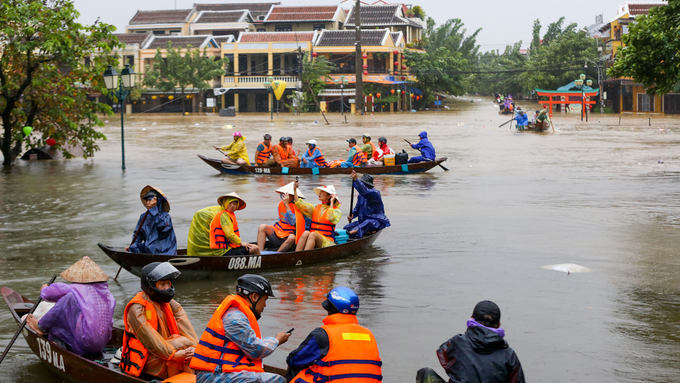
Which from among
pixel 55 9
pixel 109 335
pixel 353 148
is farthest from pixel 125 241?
pixel 55 9

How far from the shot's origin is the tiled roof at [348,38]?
6291cm

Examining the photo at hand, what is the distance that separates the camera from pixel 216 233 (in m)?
9.45

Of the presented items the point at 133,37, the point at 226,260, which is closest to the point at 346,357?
the point at 226,260

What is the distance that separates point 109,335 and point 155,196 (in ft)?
9.38

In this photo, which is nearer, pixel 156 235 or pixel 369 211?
pixel 156 235

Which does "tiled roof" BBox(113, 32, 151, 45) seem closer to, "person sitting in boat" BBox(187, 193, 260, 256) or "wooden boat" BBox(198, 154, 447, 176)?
"wooden boat" BBox(198, 154, 447, 176)

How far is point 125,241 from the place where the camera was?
40.7ft

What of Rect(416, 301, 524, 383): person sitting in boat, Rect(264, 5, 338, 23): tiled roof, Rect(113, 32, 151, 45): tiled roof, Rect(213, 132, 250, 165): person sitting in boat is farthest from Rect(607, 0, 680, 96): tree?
Rect(113, 32, 151, 45): tiled roof

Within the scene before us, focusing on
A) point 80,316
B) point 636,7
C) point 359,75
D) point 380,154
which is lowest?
point 80,316

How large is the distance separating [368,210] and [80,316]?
232 inches

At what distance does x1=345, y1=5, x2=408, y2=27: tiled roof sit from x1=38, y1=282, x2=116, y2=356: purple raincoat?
65415mm

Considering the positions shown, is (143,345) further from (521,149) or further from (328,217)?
(521,149)

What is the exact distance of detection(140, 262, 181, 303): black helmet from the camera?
5176mm

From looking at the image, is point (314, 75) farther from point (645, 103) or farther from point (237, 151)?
point (237, 151)
